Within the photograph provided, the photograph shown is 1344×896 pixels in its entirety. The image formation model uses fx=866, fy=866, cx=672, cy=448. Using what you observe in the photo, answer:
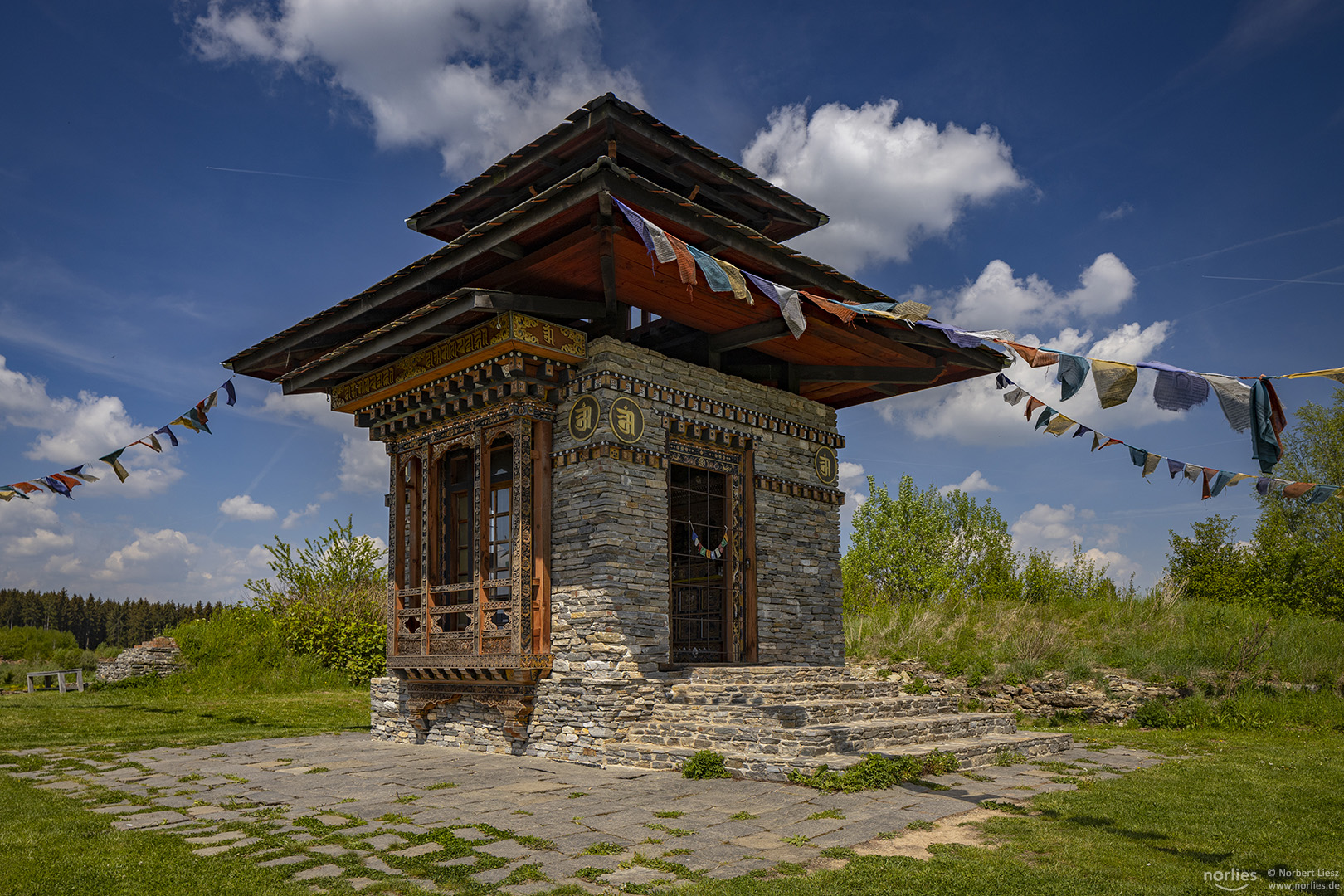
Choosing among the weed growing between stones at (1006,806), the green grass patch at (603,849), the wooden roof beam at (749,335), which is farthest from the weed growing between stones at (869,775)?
the wooden roof beam at (749,335)

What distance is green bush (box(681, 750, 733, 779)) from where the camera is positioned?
8.57 metres

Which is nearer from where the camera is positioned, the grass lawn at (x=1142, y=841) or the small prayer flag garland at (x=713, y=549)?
the grass lawn at (x=1142, y=841)

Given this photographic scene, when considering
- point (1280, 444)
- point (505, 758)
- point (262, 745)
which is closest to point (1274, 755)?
point (1280, 444)

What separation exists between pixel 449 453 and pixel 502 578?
2514mm

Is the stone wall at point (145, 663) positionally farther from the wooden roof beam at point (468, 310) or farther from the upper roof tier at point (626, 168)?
the upper roof tier at point (626, 168)

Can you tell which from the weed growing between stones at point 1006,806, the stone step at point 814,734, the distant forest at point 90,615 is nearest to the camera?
the weed growing between stones at point 1006,806

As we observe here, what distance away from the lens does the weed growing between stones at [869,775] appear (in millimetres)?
7688

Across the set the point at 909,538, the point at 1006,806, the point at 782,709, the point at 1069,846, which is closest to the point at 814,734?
the point at 782,709

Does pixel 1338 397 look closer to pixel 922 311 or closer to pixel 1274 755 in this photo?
pixel 1274 755

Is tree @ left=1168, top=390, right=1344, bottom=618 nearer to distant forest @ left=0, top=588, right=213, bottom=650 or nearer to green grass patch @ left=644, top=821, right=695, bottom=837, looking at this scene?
green grass patch @ left=644, top=821, right=695, bottom=837

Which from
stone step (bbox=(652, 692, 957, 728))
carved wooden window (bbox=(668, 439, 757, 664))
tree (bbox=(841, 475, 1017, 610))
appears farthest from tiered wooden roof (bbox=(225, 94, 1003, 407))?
tree (bbox=(841, 475, 1017, 610))

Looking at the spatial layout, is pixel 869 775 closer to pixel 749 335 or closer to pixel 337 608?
pixel 749 335

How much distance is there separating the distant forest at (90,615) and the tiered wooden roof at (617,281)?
5544 cm

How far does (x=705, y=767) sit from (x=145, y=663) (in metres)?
21.0
